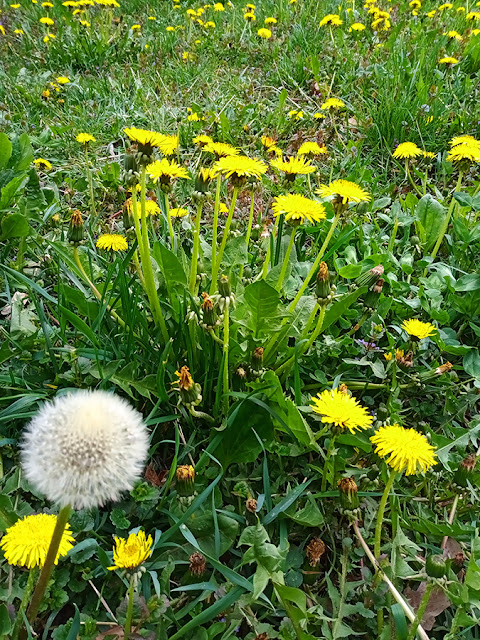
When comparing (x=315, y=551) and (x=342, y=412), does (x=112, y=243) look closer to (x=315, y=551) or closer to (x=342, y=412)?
(x=342, y=412)

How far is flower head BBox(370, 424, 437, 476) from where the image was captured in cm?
123

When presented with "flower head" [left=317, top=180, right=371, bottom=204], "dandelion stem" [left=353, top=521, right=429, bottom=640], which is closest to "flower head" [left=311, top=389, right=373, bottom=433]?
"dandelion stem" [left=353, top=521, right=429, bottom=640]

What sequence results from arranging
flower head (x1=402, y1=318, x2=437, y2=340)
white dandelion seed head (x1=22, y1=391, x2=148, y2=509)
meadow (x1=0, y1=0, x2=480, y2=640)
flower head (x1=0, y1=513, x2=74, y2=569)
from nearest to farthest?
white dandelion seed head (x1=22, y1=391, x2=148, y2=509) → flower head (x1=0, y1=513, x2=74, y2=569) → meadow (x1=0, y1=0, x2=480, y2=640) → flower head (x1=402, y1=318, x2=437, y2=340)

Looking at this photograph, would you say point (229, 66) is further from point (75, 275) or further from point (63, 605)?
point (63, 605)

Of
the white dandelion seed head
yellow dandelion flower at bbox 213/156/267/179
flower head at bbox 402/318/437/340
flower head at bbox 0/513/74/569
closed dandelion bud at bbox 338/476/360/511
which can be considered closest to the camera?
the white dandelion seed head

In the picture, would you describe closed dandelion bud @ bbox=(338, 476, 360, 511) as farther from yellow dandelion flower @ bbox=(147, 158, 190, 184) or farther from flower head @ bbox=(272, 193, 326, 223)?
yellow dandelion flower @ bbox=(147, 158, 190, 184)

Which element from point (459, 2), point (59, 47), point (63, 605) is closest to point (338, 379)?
point (63, 605)

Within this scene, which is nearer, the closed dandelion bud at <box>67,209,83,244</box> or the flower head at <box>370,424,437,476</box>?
the flower head at <box>370,424,437,476</box>

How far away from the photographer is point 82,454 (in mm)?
821

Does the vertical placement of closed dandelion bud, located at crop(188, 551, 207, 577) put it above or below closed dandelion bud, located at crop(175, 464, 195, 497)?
below

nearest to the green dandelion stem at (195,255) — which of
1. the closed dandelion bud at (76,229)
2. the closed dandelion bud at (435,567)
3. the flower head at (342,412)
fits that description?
the closed dandelion bud at (76,229)

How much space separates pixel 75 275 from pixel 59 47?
340 cm

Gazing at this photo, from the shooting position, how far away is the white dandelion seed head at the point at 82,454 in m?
0.82

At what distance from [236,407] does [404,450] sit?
0.49m
